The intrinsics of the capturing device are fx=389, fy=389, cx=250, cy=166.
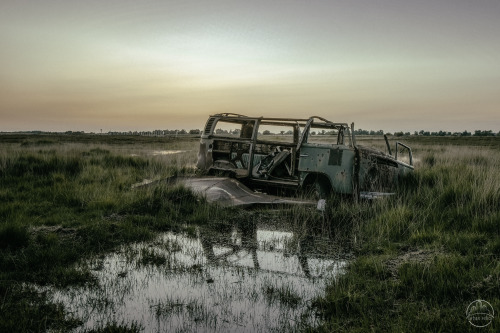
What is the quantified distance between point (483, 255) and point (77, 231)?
18.0 ft

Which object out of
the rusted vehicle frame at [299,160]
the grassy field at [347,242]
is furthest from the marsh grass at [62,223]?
the rusted vehicle frame at [299,160]

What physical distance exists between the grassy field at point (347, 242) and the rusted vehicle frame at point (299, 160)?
0.54 metres

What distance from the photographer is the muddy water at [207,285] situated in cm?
335

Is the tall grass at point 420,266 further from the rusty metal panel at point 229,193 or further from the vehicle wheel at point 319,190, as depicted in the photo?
the rusty metal panel at point 229,193

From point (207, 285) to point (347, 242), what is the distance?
8.15 feet

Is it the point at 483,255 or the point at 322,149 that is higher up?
the point at 322,149

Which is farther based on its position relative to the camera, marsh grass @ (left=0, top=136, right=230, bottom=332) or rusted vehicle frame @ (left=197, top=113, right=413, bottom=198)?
rusted vehicle frame @ (left=197, top=113, right=413, bottom=198)

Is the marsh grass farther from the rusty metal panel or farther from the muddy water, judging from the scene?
the rusty metal panel

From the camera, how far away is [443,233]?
5395 millimetres

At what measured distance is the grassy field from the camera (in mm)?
3359

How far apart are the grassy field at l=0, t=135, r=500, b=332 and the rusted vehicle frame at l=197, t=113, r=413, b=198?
54 centimetres

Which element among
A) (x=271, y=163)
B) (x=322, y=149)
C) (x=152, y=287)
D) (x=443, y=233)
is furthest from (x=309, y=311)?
(x=271, y=163)

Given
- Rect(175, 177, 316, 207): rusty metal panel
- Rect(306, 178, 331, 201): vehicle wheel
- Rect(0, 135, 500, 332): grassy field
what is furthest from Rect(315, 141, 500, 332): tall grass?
Rect(175, 177, 316, 207): rusty metal panel

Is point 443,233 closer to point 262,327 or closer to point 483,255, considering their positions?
point 483,255
